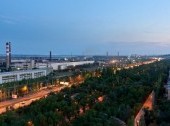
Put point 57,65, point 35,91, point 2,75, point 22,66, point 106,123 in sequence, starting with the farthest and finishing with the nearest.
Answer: point 57,65 < point 22,66 < point 2,75 < point 35,91 < point 106,123

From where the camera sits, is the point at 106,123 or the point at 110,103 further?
the point at 110,103

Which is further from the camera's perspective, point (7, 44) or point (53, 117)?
point (7, 44)

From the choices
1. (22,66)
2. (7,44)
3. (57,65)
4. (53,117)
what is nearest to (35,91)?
(53,117)

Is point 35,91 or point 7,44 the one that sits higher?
point 7,44

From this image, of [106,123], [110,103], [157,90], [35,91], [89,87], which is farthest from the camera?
[35,91]

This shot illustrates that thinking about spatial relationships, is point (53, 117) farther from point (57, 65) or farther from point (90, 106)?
point (57, 65)

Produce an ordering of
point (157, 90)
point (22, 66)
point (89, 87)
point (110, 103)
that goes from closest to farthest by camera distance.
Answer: point (110, 103), point (157, 90), point (89, 87), point (22, 66)

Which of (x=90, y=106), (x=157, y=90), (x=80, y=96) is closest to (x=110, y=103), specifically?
(x=90, y=106)

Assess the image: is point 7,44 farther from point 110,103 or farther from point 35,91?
point 110,103

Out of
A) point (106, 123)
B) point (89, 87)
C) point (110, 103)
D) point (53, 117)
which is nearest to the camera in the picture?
point (106, 123)
